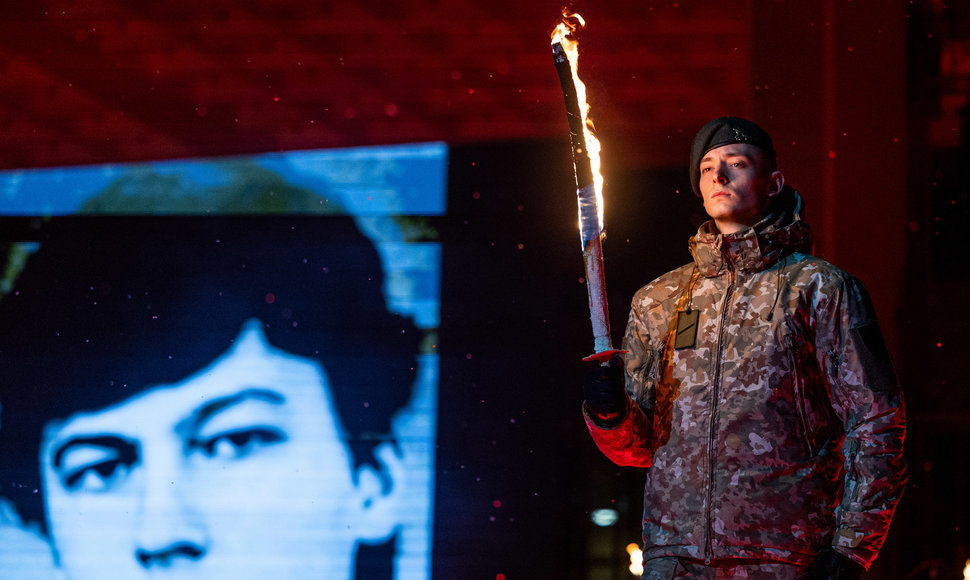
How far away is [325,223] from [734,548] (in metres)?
2.67

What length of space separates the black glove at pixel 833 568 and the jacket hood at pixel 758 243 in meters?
0.78

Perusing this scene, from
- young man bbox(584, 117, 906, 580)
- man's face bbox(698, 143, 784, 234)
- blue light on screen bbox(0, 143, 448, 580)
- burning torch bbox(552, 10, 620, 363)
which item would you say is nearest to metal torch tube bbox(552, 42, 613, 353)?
burning torch bbox(552, 10, 620, 363)

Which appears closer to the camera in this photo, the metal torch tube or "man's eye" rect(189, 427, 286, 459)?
the metal torch tube

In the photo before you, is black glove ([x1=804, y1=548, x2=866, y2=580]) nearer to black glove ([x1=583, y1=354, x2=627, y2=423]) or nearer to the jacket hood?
black glove ([x1=583, y1=354, x2=627, y2=423])

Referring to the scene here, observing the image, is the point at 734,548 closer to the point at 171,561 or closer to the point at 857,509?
the point at 857,509

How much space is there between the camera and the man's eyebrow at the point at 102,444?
414cm

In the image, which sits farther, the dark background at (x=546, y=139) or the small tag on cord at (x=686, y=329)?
the dark background at (x=546, y=139)

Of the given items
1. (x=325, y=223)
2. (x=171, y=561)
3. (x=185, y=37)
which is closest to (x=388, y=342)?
(x=325, y=223)

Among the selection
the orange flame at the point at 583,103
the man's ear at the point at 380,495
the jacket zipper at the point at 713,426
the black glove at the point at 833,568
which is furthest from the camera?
the man's ear at the point at 380,495

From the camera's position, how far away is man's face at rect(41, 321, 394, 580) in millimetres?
4055

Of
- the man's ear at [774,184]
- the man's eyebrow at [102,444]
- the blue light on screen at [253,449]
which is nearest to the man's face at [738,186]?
the man's ear at [774,184]

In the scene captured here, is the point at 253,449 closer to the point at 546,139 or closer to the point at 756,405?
the point at 546,139

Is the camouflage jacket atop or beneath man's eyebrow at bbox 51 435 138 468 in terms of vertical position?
atop

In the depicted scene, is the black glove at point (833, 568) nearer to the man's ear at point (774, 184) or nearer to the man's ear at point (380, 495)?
the man's ear at point (774, 184)
